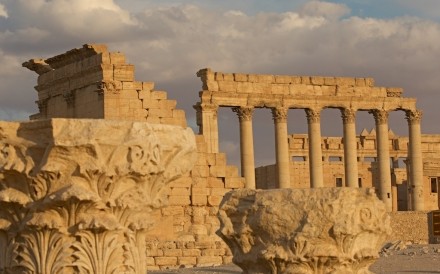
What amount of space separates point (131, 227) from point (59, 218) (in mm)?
663

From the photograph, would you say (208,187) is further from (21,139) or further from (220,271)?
(21,139)

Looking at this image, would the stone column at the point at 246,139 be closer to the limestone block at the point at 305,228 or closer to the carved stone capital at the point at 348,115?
the carved stone capital at the point at 348,115

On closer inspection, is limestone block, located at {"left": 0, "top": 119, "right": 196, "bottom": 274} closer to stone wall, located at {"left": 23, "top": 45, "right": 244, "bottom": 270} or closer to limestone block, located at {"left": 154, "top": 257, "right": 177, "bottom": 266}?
stone wall, located at {"left": 23, "top": 45, "right": 244, "bottom": 270}

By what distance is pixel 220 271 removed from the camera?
964 inches

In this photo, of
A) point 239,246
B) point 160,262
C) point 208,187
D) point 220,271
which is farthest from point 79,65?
point 239,246

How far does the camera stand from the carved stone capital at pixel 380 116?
5212 centimetres

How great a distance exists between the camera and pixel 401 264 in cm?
2648

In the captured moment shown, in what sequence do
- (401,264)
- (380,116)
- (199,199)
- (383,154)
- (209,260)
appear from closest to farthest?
(401,264) < (209,260) < (199,199) < (380,116) < (383,154)

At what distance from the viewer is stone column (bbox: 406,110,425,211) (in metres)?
53.6

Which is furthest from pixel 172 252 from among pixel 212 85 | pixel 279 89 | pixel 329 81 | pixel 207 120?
pixel 329 81

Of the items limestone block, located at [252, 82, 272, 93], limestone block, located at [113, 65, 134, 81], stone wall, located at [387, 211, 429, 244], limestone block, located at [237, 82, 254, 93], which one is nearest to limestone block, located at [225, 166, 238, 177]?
limestone block, located at [113, 65, 134, 81]

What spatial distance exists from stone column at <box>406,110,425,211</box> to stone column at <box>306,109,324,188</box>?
480 centimetres

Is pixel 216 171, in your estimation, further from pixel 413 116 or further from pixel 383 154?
pixel 413 116

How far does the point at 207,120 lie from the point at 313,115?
5.15 m
